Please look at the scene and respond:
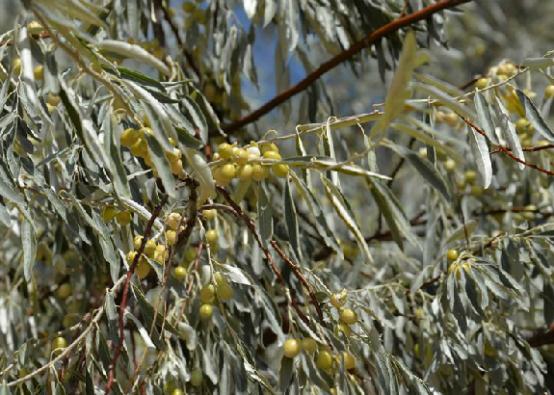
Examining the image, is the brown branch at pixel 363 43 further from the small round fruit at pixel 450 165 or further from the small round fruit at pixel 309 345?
the small round fruit at pixel 309 345

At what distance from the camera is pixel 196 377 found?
4.33ft

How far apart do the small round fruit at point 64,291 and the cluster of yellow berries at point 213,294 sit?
68cm

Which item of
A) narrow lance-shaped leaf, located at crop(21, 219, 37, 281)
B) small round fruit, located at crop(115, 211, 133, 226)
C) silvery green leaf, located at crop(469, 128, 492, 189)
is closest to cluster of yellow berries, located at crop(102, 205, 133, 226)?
small round fruit, located at crop(115, 211, 133, 226)

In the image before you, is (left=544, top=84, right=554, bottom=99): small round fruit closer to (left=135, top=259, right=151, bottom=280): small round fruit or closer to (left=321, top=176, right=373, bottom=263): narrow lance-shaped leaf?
(left=321, top=176, right=373, bottom=263): narrow lance-shaped leaf

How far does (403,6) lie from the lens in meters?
1.79

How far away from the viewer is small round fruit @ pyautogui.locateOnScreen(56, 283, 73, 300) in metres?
Result: 1.89

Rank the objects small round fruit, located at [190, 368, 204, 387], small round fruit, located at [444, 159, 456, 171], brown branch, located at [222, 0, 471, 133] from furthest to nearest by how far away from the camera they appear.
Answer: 1. small round fruit, located at [444, 159, 456, 171]
2. brown branch, located at [222, 0, 471, 133]
3. small round fruit, located at [190, 368, 204, 387]

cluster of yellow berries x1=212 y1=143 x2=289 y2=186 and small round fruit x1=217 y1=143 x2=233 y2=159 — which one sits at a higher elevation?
small round fruit x1=217 y1=143 x2=233 y2=159

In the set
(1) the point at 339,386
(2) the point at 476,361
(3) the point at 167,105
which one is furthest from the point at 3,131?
(2) the point at 476,361

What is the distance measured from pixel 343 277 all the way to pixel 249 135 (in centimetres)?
45

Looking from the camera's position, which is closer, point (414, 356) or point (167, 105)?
point (167, 105)

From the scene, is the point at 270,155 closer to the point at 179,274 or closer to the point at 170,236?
the point at 170,236

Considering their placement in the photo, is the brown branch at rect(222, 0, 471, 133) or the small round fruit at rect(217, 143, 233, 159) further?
the brown branch at rect(222, 0, 471, 133)

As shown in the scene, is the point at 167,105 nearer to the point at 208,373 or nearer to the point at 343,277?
the point at 208,373
